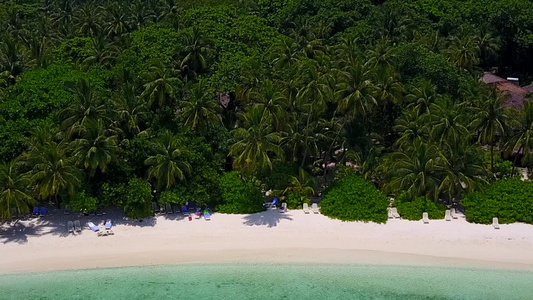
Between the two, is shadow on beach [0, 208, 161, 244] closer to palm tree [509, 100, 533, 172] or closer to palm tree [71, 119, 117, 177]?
palm tree [71, 119, 117, 177]

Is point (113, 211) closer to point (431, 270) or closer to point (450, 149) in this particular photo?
point (431, 270)

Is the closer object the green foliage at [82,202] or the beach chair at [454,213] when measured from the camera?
the green foliage at [82,202]

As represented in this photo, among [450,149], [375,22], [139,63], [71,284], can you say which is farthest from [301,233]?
[375,22]

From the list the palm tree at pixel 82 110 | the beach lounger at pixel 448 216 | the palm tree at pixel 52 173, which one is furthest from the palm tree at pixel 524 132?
the palm tree at pixel 52 173

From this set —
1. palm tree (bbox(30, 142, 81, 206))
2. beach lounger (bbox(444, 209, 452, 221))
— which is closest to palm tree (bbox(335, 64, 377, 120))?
beach lounger (bbox(444, 209, 452, 221))

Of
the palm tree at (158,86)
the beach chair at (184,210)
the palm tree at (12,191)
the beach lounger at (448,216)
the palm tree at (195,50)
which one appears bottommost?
the beach lounger at (448,216)

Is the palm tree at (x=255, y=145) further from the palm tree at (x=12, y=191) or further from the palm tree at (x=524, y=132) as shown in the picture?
the palm tree at (x=524, y=132)

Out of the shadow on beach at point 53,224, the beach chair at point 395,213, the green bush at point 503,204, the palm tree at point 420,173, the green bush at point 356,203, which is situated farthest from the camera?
the beach chair at point 395,213
